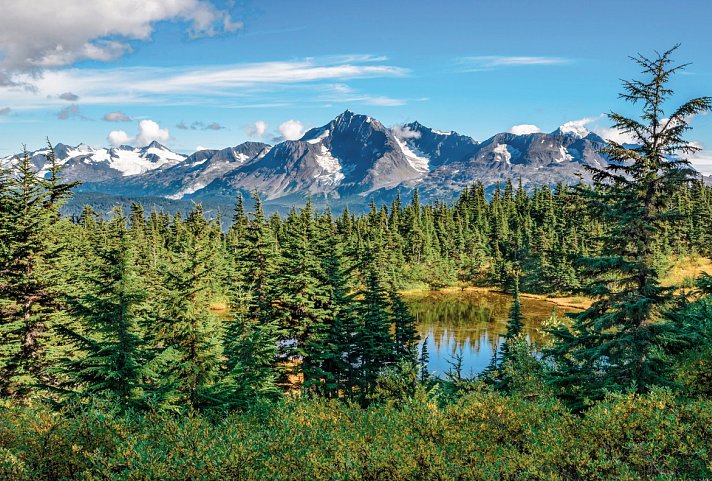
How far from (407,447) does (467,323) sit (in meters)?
57.6

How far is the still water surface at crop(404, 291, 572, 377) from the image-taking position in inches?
1962

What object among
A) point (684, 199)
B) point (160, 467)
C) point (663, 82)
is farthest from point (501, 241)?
point (160, 467)

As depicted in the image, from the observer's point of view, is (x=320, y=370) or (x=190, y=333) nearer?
(x=190, y=333)

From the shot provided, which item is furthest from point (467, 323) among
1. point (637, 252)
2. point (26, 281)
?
point (26, 281)

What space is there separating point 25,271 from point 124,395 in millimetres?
10443

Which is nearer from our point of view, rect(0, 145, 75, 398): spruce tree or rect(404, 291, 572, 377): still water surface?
rect(0, 145, 75, 398): spruce tree

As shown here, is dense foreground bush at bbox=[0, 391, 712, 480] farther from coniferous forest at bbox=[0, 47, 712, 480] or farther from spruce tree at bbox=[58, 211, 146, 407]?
spruce tree at bbox=[58, 211, 146, 407]

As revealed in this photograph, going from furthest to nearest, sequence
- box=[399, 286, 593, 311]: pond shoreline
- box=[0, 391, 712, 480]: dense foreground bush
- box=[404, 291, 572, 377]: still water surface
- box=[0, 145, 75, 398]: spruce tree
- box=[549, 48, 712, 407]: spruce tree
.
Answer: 1. box=[399, 286, 593, 311]: pond shoreline
2. box=[404, 291, 572, 377]: still water surface
3. box=[0, 145, 75, 398]: spruce tree
4. box=[549, 48, 712, 407]: spruce tree
5. box=[0, 391, 712, 480]: dense foreground bush

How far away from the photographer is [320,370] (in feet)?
101

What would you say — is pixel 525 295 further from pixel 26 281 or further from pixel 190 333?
pixel 26 281

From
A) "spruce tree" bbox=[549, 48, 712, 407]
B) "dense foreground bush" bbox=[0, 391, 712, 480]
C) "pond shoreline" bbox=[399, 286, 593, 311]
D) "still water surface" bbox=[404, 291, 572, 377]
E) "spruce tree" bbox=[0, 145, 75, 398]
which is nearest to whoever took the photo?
"dense foreground bush" bbox=[0, 391, 712, 480]

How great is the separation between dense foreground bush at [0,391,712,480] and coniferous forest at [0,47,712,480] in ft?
0.18

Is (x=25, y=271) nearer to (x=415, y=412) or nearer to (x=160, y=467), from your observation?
(x=160, y=467)

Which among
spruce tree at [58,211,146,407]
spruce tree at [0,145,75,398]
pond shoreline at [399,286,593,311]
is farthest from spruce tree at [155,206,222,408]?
pond shoreline at [399,286,593,311]
